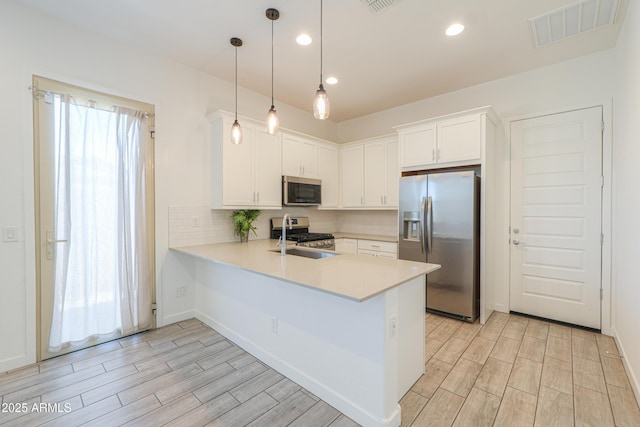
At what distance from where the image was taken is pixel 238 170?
334 centimetres

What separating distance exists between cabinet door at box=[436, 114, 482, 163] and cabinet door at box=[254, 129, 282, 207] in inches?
81.3

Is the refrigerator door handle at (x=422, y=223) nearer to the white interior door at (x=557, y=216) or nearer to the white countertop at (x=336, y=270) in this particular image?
the white interior door at (x=557, y=216)

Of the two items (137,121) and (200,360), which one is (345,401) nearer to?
(200,360)

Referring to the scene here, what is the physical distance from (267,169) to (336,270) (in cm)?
209

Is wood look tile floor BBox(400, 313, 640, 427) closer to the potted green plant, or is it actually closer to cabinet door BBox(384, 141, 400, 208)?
cabinet door BBox(384, 141, 400, 208)

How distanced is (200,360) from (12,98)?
257 centimetres

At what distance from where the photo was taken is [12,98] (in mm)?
2199

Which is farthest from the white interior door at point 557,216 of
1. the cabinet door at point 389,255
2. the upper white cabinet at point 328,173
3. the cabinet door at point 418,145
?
the upper white cabinet at point 328,173

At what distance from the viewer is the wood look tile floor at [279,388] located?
5.65ft

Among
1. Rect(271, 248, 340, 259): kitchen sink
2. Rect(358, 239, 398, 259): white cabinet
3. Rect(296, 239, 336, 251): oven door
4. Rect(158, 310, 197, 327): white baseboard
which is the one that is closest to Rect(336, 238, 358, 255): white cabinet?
Rect(358, 239, 398, 259): white cabinet

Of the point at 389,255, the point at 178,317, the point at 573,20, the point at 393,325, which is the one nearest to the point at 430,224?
the point at 389,255

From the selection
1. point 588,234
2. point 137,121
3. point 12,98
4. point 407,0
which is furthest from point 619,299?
point 12,98

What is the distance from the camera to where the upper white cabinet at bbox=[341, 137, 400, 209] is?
423 cm

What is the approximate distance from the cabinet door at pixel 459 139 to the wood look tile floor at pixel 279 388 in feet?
6.50
